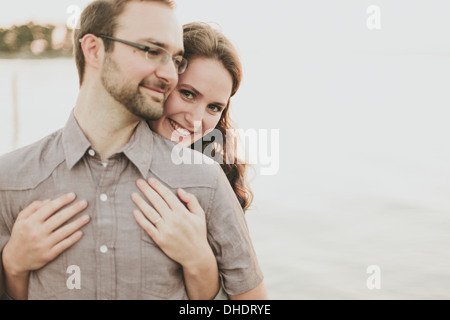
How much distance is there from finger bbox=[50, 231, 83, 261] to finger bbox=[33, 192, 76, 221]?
0.09 meters

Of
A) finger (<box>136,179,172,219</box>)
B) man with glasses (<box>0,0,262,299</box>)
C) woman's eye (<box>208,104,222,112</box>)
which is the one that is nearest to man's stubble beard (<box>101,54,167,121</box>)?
man with glasses (<box>0,0,262,299</box>)

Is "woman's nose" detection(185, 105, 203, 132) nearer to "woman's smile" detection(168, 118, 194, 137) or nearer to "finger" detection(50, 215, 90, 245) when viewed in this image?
"woman's smile" detection(168, 118, 194, 137)

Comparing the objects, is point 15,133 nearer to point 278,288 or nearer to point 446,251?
point 278,288

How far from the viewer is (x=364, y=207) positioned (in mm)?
5605

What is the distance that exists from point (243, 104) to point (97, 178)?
9.56 meters

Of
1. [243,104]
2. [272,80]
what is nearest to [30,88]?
[243,104]

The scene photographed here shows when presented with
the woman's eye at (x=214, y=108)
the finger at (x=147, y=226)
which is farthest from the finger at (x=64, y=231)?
the woman's eye at (x=214, y=108)

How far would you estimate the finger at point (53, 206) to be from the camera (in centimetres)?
165

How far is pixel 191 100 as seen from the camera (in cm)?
218

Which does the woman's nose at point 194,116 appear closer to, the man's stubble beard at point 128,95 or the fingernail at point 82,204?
the man's stubble beard at point 128,95

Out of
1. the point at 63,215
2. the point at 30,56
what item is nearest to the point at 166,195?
the point at 63,215

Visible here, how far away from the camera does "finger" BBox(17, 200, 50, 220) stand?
5.47ft

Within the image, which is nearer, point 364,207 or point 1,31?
point 364,207

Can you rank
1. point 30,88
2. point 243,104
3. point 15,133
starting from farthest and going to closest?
point 30,88 < point 243,104 < point 15,133
